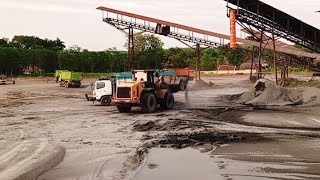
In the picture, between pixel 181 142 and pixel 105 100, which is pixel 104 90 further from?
pixel 181 142

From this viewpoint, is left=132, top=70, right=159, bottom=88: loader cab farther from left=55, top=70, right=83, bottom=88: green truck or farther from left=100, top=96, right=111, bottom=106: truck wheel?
left=55, top=70, right=83, bottom=88: green truck

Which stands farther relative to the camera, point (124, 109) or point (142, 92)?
point (124, 109)

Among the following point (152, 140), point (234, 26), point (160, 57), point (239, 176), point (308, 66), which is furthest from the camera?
point (160, 57)

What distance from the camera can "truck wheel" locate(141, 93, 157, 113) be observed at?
21062 mm

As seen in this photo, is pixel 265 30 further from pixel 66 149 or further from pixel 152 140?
pixel 66 149

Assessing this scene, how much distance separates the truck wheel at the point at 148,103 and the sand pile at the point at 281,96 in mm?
6831

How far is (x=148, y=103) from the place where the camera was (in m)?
21.1

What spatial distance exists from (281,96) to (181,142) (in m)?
13.7

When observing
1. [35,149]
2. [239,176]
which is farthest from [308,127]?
[35,149]

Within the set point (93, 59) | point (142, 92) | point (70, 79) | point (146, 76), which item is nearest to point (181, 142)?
point (142, 92)

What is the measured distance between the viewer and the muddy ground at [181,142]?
30.2 ft

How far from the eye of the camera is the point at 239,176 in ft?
28.2

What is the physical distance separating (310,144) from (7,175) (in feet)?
26.3

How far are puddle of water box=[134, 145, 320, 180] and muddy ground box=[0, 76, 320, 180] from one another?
0.06 ft
